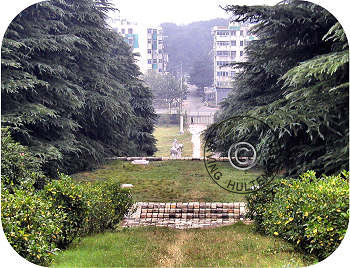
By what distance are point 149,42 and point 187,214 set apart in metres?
3.83

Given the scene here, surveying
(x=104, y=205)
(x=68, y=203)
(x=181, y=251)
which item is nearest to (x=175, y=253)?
(x=181, y=251)

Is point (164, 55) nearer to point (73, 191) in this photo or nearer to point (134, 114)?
point (73, 191)

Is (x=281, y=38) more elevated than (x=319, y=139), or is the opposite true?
(x=281, y=38)

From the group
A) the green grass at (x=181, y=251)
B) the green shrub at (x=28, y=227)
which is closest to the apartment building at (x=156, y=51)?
the green grass at (x=181, y=251)

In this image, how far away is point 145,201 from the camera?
694 cm

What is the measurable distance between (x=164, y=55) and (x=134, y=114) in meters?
5.35

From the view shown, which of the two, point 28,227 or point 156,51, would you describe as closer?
point 28,227

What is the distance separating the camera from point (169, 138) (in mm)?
10328

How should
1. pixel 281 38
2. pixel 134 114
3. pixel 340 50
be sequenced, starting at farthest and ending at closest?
pixel 134 114, pixel 281 38, pixel 340 50

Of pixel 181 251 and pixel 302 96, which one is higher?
pixel 302 96

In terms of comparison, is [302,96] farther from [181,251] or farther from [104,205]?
[104,205]

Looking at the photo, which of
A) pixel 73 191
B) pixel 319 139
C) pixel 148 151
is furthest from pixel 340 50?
pixel 148 151

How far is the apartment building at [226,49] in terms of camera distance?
7609 mm

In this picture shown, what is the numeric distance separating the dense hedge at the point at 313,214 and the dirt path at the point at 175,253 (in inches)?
44.0
